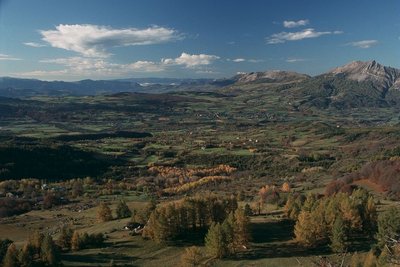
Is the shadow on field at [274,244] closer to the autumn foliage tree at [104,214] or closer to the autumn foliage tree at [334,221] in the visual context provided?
the autumn foliage tree at [334,221]

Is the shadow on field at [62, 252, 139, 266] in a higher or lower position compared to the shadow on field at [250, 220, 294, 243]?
lower

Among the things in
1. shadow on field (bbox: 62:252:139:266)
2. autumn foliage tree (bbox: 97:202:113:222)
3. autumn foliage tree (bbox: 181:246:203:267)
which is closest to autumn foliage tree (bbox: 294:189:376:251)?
autumn foliage tree (bbox: 181:246:203:267)

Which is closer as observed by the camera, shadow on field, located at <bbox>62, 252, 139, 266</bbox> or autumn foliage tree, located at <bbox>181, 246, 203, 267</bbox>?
autumn foliage tree, located at <bbox>181, 246, 203, 267</bbox>

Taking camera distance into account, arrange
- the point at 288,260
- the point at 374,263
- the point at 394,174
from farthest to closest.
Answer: the point at 394,174 < the point at 288,260 < the point at 374,263

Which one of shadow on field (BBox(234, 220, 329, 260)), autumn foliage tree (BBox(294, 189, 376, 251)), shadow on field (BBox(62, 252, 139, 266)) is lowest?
shadow on field (BBox(62, 252, 139, 266))

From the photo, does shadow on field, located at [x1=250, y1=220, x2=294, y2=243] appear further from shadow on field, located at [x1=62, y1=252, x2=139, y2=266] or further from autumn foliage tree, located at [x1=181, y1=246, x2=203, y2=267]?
shadow on field, located at [x1=62, y1=252, x2=139, y2=266]

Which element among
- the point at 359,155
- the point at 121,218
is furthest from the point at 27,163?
the point at 359,155

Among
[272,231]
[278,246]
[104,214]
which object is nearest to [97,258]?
[104,214]

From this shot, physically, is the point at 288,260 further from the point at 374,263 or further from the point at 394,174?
the point at 394,174

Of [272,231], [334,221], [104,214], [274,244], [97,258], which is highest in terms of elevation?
[334,221]

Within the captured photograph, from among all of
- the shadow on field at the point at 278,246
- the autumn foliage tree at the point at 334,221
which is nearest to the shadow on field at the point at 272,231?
the shadow on field at the point at 278,246

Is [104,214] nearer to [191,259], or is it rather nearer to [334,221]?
[191,259]
